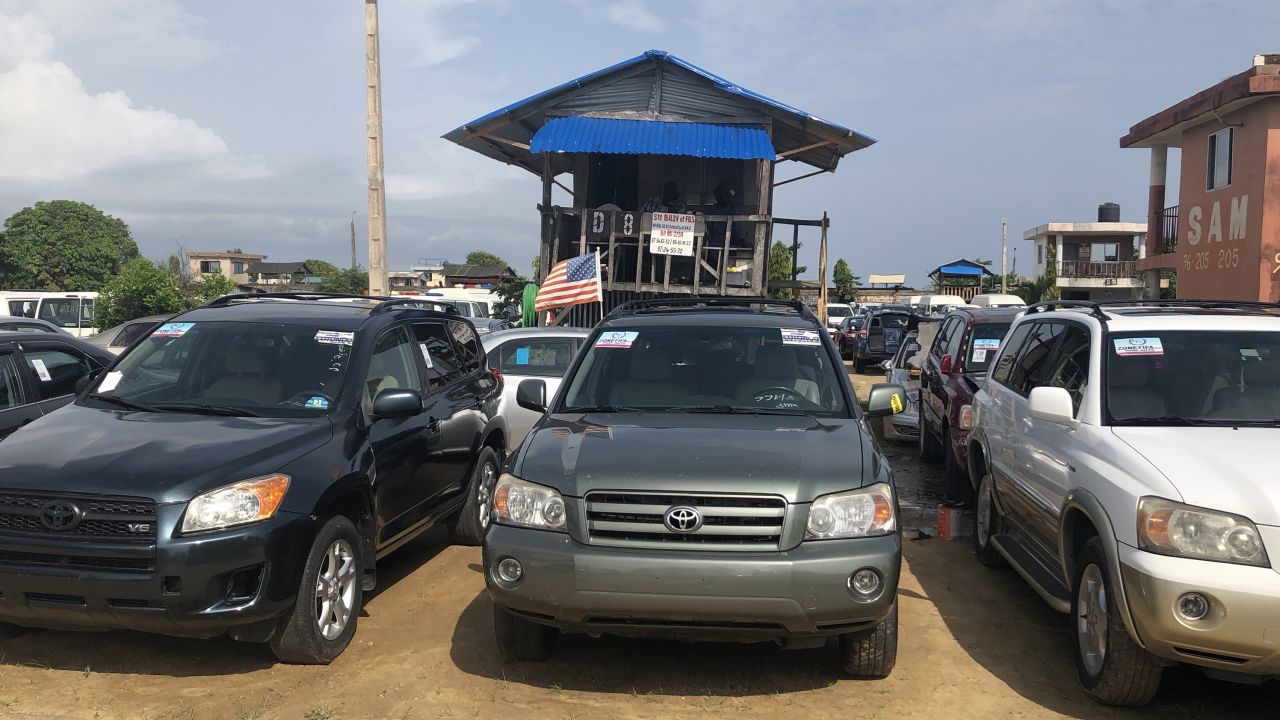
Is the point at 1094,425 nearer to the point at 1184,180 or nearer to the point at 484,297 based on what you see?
the point at 1184,180

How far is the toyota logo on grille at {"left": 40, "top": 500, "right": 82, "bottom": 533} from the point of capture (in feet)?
13.6

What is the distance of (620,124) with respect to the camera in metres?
16.4

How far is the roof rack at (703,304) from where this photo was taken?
622 cm

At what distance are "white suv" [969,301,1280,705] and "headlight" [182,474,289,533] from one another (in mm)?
3643

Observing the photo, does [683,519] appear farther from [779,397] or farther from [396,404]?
[396,404]

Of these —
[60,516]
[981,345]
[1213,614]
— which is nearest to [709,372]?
[1213,614]

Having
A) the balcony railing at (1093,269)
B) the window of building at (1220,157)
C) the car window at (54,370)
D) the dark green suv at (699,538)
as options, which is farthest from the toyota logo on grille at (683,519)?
the balcony railing at (1093,269)

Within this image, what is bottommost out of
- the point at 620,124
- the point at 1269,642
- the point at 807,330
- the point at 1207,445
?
the point at 1269,642

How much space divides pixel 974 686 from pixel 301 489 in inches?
129

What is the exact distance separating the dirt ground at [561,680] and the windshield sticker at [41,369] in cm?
232

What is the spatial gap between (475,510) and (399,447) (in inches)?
59.6

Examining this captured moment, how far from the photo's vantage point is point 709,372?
541cm

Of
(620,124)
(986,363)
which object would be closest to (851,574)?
(986,363)

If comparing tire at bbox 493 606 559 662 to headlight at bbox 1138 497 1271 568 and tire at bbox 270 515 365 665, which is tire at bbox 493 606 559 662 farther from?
headlight at bbox 1138 497 1271 568
